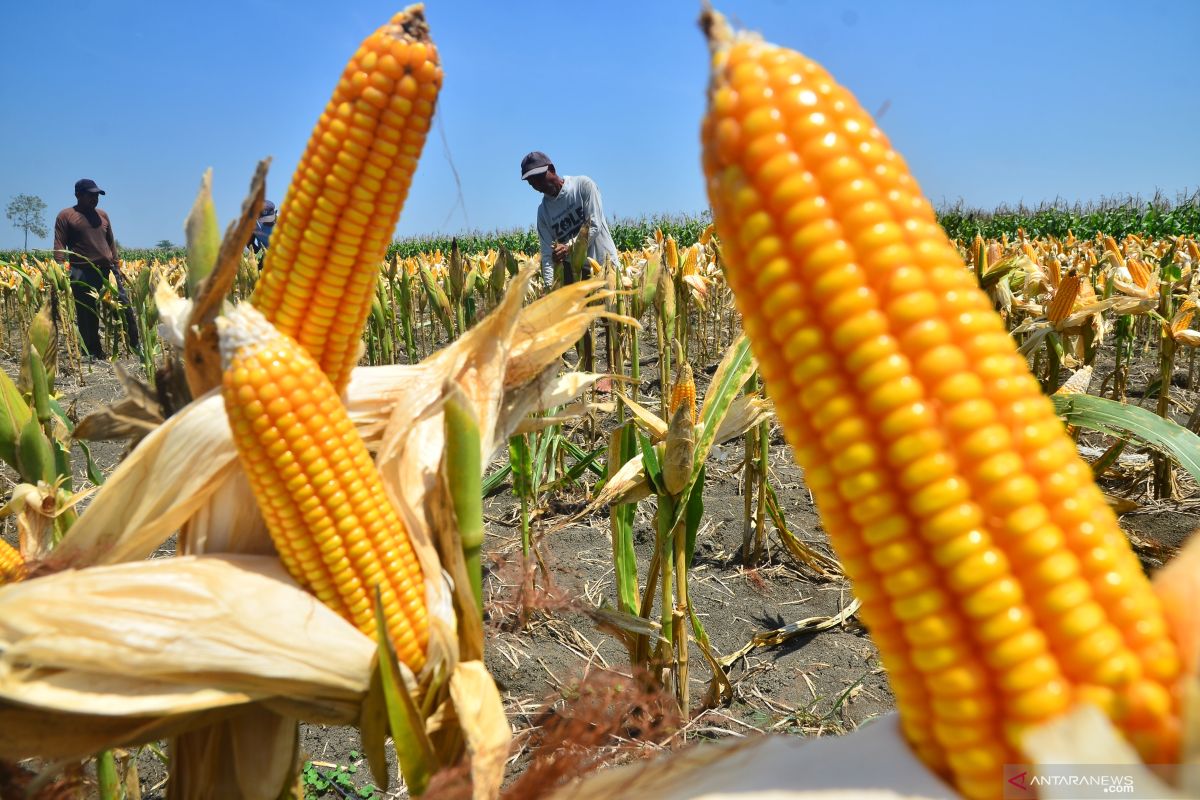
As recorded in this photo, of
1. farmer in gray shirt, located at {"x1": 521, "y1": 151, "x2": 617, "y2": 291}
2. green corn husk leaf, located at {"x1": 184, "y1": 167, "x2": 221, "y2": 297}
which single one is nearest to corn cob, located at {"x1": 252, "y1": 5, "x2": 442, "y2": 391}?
green corn husk leaf, located at {"x1": 184, "y1": 167, "x2": 221, "y2": 297}

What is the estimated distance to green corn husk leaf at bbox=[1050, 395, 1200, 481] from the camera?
205 centimetres

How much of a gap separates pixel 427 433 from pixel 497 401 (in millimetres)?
214

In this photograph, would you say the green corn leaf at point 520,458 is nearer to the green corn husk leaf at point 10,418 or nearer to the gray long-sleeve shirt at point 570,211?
the green corn husk leaf at point 10,418

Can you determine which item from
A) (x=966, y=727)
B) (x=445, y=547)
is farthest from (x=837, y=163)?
(x=445, y=547)

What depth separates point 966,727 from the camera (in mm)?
660

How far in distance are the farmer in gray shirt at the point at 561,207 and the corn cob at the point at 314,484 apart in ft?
21.8

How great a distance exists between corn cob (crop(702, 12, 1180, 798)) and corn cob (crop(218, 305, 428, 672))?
821mm

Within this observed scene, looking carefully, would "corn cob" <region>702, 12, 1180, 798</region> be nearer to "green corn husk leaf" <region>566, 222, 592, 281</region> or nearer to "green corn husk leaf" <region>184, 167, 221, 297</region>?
"green corn husk leaf" <region>184, 167, 221, 297</region>

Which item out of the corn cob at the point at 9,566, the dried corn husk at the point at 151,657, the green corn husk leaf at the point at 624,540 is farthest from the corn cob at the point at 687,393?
the corn cob at the point at 9,566

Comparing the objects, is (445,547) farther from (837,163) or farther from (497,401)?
(837,163)

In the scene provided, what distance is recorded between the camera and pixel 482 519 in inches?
63.6

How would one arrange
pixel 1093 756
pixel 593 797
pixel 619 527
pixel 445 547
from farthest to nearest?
pixel 619 527
pixel 445 547
pixel 593 797
pixel 1093 756

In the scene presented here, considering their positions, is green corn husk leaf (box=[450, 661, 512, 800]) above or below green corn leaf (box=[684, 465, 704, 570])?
below

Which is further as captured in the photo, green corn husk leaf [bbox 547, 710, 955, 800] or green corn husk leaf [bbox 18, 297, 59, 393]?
green corn husk leaf [bbox 18, 297, 59, 393]
